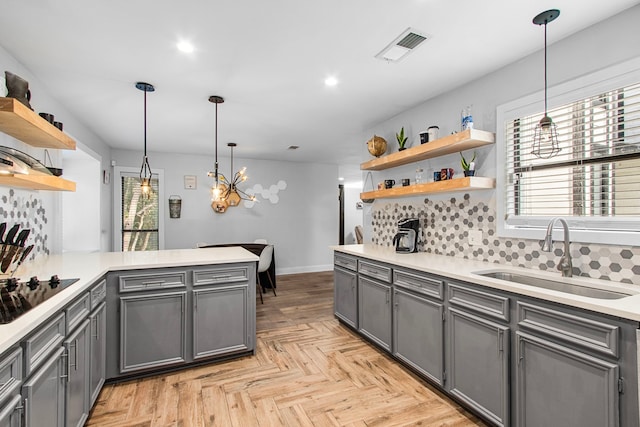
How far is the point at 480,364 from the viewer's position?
1.95m

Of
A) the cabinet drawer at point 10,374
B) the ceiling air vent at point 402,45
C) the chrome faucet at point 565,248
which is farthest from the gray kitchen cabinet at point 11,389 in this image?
the chrome faucet at point 565,248

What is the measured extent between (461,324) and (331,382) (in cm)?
110

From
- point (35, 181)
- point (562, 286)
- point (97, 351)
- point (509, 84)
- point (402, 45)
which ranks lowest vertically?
point (97, 351)

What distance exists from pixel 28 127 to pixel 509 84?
3350 mm

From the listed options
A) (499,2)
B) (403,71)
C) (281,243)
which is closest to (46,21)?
(403,71)

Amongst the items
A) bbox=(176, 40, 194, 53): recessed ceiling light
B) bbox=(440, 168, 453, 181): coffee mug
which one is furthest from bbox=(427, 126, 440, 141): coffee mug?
bbox=(176, 40, 194, 53): recessed ceiling light

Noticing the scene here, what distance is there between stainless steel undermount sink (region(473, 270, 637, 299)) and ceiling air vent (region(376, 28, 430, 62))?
161 cm

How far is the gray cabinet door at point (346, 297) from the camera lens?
339 centimetres

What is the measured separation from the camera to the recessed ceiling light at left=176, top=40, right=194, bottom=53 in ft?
7.02

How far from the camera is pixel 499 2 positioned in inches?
68.4

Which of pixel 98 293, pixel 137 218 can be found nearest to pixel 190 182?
pixel 137 218

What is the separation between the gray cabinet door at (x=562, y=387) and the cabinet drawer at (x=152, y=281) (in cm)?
237

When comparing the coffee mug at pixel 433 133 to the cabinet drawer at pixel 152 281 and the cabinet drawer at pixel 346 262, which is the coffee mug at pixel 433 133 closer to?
the cabinet drawer at pixel 346 262

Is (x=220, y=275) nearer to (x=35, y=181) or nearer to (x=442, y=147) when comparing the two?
(x=35, y=181)
